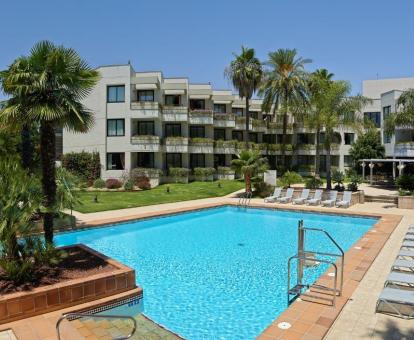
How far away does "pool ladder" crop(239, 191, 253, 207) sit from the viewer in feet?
80.9

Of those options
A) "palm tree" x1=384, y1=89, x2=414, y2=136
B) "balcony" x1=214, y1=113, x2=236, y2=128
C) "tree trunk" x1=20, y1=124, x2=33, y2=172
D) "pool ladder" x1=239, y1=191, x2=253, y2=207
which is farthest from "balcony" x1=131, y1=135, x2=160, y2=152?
"palm tree" x1=384, y1=89, x2=414, y2=136

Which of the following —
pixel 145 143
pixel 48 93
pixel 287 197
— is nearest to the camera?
pixel 48 93

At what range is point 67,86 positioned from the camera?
957 centimetres

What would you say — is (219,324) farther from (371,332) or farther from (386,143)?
(386,143)

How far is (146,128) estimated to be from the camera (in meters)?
37.2

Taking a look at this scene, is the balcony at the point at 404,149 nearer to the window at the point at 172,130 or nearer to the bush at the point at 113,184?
the window at the point at 172,130

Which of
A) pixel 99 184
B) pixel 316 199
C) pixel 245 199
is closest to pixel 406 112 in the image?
pixel 316 199

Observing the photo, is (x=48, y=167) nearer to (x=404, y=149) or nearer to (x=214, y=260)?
(x=214, y=260)

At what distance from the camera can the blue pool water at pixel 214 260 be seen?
27.2ft

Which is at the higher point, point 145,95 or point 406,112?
point 145,95

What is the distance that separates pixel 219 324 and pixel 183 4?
51.7ft

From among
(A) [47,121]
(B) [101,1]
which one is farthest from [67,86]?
(B) [101,1]

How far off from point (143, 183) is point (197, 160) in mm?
9582

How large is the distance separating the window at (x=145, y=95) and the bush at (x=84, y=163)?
7263mm
